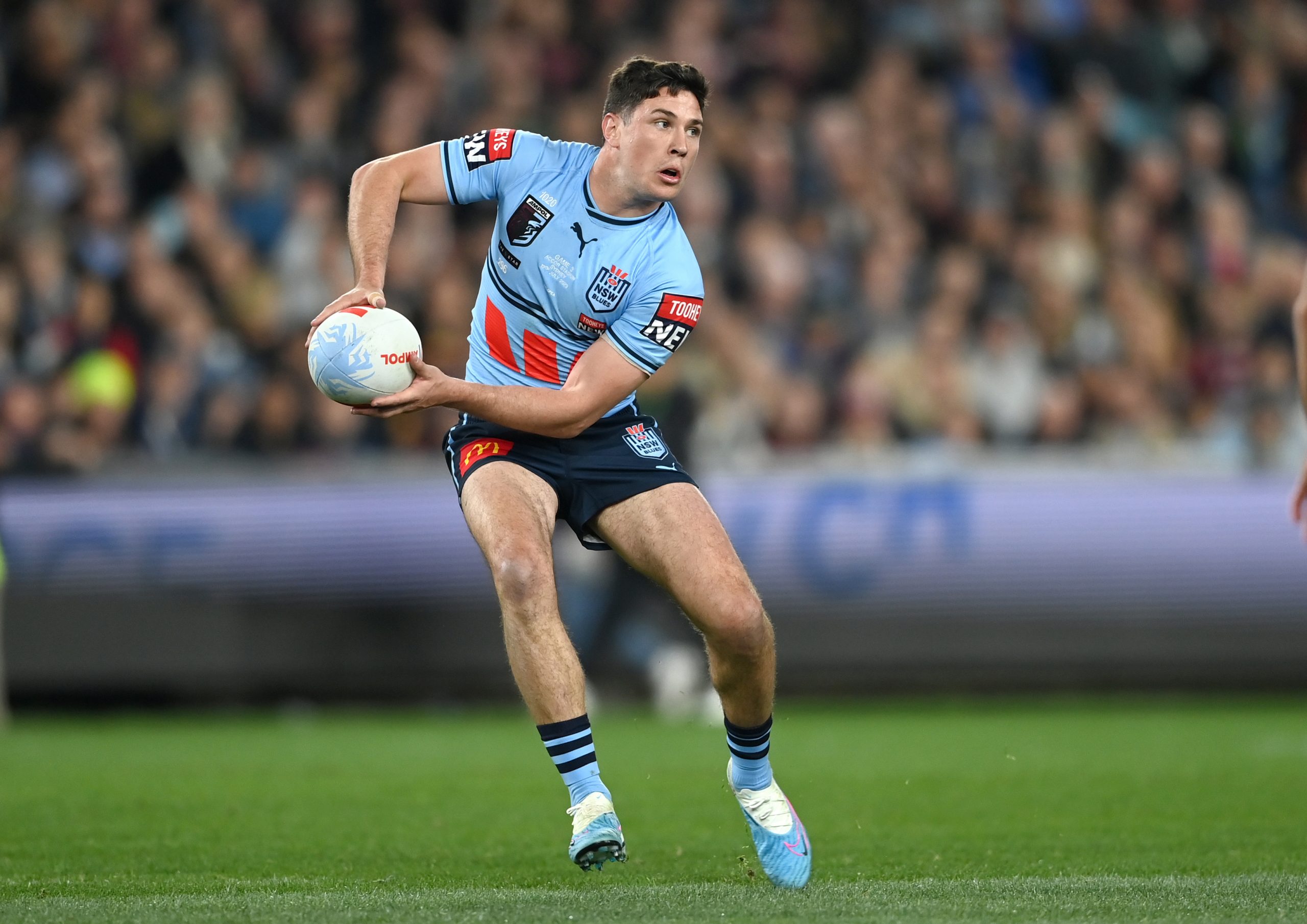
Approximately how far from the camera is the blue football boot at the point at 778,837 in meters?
5.79

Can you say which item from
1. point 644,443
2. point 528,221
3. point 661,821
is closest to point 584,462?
point 644,443

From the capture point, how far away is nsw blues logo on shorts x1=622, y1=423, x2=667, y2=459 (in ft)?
20.4

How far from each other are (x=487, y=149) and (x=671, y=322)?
3.09 ft

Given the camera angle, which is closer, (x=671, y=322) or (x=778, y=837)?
(x=778, y=837)

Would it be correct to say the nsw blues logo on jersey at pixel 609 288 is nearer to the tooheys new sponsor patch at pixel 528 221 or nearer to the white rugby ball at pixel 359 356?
the tooheys new sponsor patch at pixel 528 221

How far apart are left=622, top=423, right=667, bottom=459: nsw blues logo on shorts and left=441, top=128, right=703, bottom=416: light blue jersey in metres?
0.11

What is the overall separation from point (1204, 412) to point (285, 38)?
9.14 m

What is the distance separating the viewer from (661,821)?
749 centimetres

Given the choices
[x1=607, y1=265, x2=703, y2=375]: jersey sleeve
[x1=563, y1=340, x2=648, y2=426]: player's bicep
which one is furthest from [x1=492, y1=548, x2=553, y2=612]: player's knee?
[x1=607, y1=265, x2=703, y2=375]: jersey sleeve

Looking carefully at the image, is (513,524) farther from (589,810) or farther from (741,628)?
(589,810)

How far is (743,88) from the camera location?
53.6 feet

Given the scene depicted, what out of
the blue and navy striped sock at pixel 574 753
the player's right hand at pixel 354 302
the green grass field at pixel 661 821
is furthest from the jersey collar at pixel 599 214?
the green grass field at pixel 661 821

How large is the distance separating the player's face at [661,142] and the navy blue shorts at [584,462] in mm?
873

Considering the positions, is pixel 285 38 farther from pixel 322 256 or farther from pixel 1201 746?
pixel 1201 746
